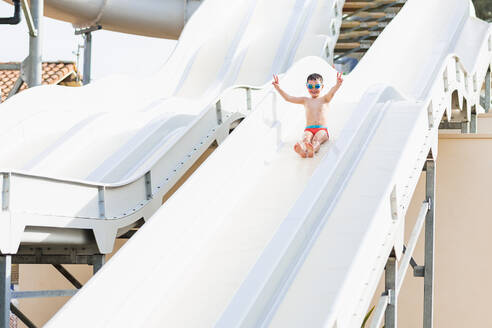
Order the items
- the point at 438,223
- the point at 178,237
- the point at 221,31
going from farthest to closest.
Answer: the point at 221,31
the point at 438,223
the point at 178,237

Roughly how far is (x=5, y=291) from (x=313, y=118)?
8.73 ft

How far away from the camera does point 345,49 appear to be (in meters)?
15.7

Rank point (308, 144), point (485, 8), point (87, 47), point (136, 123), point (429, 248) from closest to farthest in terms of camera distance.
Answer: point (308, 144), point (429, 248), point (136, 123), point (87, 47), point (485, 8)

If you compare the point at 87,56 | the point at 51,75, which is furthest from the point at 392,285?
the point at 51,75

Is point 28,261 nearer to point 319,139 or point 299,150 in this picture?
point 299,150

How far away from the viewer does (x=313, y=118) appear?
6.54 m

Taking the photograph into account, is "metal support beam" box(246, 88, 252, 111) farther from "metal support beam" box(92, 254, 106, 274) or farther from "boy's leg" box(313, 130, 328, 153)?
"metal support beam" box(92, 254, 106, 274)

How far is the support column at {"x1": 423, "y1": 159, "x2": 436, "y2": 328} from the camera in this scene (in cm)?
709

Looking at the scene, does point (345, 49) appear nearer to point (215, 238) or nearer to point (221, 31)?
point (221, 31)

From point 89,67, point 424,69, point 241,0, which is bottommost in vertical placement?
point 424,69

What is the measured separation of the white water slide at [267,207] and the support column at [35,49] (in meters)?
1.00

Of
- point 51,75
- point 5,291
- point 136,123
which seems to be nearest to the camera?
point 5,291

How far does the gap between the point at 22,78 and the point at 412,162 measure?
6.77 meters

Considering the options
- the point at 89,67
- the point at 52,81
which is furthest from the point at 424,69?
the point at 52,81
